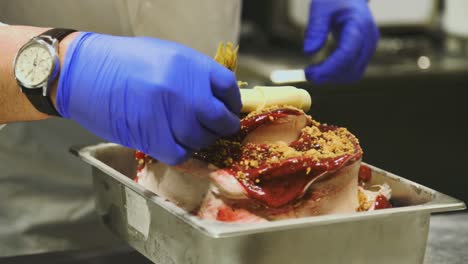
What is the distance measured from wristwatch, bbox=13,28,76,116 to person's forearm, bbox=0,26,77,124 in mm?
18

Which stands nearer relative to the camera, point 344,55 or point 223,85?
point 223,85

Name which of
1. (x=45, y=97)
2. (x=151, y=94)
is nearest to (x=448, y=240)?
(x=151, y=94)

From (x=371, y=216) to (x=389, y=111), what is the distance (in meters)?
2.18

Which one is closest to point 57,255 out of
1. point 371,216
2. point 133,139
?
point 133,139

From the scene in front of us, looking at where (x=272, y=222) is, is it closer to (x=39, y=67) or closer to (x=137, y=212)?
(x=137, y=212)

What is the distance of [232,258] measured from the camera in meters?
1.16

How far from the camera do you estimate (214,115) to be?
1230 mm

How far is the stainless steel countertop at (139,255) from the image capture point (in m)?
1.58

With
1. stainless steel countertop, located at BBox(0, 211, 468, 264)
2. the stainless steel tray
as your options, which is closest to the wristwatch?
the stainless steel tray

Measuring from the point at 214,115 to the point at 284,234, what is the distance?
9.0 inches

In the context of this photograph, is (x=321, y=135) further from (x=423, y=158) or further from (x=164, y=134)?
(x=423, y=158)

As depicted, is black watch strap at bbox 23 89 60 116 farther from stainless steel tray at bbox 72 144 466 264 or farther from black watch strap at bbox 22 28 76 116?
stainless steel tray at bbox 72 144 466 264

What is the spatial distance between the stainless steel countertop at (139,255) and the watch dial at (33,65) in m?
0.46

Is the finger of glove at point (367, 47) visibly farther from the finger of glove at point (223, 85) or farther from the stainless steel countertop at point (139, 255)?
the finger of glove at point (223, 85)
